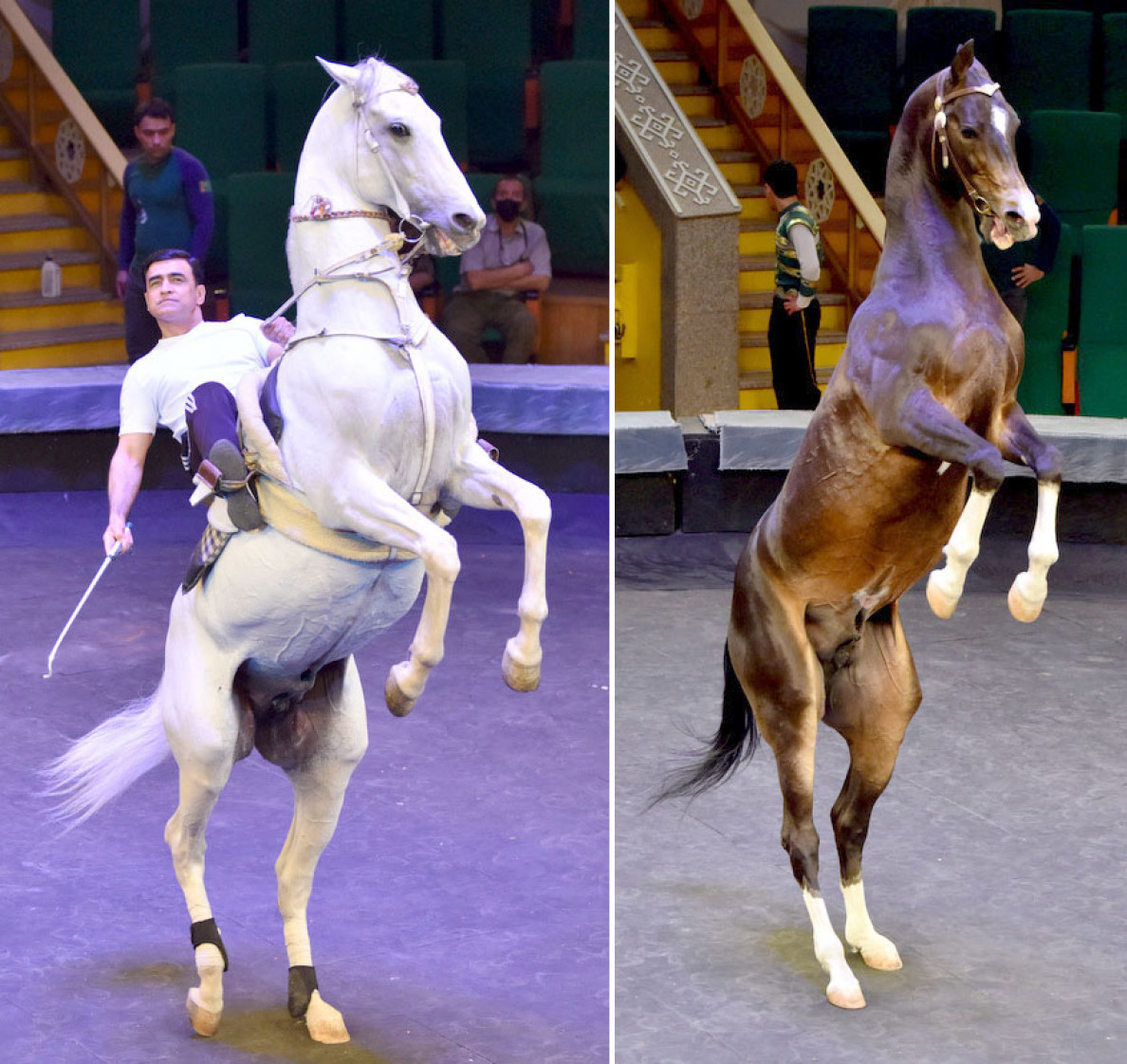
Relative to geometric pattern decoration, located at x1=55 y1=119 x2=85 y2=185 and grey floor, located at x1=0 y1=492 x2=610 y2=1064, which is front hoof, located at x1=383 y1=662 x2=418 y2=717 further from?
geometric pattern decoration, located at x1=55 y1=119 x2=85 y2=185

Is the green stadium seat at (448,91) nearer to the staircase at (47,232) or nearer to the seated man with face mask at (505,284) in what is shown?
the seated man with face mask at (505,284)

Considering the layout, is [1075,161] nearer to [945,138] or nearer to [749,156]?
[749,156]

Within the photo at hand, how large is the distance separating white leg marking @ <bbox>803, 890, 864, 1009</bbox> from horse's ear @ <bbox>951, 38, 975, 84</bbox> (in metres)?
1.77

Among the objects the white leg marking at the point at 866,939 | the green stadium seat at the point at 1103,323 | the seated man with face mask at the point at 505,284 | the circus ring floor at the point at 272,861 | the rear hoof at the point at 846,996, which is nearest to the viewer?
the circus ring floor at the point at 272,861

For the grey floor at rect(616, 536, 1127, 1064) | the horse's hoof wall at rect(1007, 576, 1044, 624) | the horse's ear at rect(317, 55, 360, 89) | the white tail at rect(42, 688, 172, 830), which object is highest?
the horse's ear at rect(317, 55, 360, 89)

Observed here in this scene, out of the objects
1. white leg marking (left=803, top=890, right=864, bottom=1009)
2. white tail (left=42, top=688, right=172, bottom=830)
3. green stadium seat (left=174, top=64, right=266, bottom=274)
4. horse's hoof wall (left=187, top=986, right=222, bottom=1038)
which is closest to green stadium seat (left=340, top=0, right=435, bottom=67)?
green stadium seat (left=174, top=64, right=266, bottom=274)

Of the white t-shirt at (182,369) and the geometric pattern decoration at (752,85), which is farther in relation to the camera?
the geometric pattern decoration at (752,85)

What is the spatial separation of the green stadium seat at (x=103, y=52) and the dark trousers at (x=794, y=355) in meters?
4.86

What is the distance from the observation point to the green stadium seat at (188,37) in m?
3.05

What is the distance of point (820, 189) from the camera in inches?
366

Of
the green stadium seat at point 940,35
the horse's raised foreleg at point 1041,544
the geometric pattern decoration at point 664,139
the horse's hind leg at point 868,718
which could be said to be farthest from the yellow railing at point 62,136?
the green stadium seat at point 940,35

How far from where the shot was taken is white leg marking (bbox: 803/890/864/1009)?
405cm

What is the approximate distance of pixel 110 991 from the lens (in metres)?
3.12

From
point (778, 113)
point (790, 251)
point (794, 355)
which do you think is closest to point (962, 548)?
point (790, 251)
